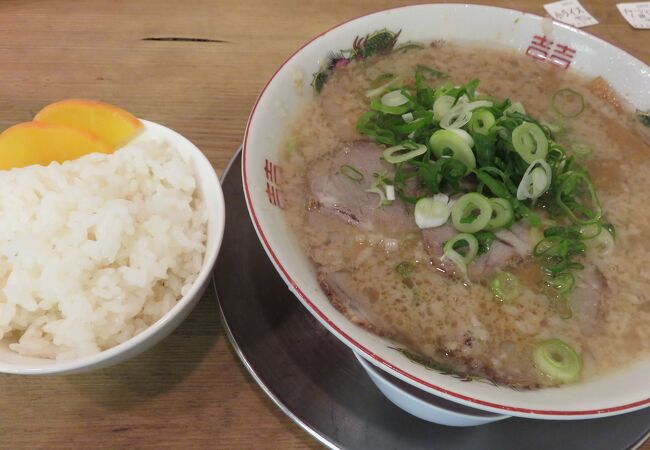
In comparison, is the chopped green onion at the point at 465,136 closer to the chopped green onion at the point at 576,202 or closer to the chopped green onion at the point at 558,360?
the chopped green onion at the point at 576,202

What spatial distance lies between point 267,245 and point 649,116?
58.7 inches

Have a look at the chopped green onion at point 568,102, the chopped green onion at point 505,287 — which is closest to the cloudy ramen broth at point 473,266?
the chopped green onion at point 505,287

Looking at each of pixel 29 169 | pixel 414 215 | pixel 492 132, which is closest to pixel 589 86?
pixel 492 132

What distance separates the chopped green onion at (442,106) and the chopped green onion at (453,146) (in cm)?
11

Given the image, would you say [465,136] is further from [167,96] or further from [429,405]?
[167,96]

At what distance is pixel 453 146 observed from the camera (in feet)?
4.41

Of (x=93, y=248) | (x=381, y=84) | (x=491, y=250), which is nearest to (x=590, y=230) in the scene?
(x=491, y=250)

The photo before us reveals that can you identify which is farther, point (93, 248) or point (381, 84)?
point (381, 84)

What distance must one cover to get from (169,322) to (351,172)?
65cm

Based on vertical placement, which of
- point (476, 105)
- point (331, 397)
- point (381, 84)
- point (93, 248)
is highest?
point (476, 105)

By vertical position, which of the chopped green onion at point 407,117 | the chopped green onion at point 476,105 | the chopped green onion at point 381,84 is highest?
the chopped green onion at point 476,105

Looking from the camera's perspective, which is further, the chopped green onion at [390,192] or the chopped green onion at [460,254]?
the chopped green onion at [390,192]

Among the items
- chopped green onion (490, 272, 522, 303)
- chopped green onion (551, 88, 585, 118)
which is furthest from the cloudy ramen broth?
chopped green onion (551, 88, 585, 118)

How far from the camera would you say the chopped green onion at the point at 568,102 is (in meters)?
1.72
